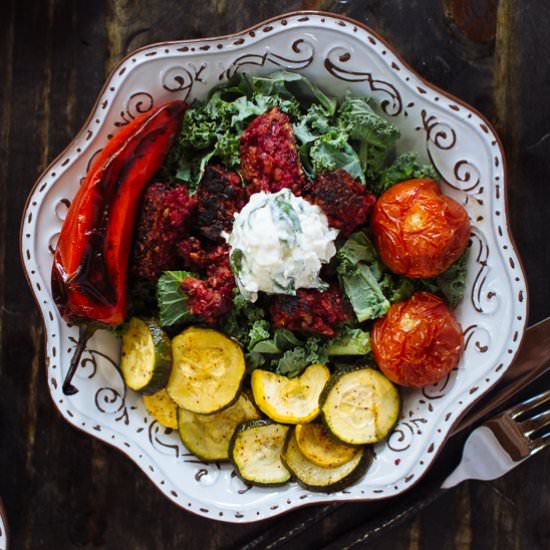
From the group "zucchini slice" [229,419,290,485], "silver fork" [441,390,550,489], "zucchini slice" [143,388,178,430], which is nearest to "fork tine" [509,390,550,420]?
"silver fork" [441,390,550,489]

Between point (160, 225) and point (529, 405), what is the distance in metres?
1.55

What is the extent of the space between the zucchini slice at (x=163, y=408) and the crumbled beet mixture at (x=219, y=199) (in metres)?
0.66

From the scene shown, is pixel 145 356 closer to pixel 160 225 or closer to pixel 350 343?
pixel 160 225

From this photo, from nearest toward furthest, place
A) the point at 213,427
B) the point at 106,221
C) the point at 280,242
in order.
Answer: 1. the point at 280,242
2. the point at 106,221
3. the point at 213,427

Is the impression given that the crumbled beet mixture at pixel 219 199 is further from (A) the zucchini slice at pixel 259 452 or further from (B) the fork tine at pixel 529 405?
(B) the fork tine at pixel 529 405

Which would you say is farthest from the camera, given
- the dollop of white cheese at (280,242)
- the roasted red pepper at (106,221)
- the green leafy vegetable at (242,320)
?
the green leafy vegetable at (242,320)

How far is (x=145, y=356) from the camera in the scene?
280cm

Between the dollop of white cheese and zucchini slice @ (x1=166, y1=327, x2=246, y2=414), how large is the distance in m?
0.27

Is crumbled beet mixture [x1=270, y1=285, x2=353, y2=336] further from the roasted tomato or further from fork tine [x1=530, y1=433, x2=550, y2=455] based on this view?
fork tine [x1=530, y1=433, x2=550, y2=455]

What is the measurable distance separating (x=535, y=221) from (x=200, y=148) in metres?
1.31

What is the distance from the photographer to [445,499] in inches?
124

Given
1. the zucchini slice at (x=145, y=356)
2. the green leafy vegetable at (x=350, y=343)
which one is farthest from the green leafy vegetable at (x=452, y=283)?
the zucchini slice at (x=145, y=356)

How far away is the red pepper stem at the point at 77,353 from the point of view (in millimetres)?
2816

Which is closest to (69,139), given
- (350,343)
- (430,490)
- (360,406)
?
(350,343)
